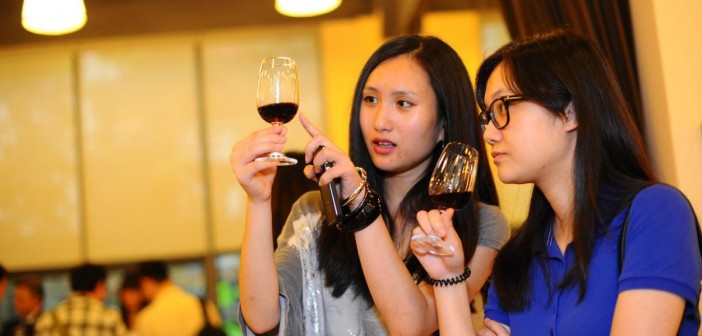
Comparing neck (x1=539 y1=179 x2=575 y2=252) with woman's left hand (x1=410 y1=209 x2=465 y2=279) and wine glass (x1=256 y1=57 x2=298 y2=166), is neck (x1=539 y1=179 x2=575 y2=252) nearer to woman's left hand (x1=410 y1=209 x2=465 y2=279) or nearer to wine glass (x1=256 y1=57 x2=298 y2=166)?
woman's left hand (x1=410 y1=209 x2=465 y2=279)

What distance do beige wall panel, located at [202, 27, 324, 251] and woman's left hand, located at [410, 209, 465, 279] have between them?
649 centimetres

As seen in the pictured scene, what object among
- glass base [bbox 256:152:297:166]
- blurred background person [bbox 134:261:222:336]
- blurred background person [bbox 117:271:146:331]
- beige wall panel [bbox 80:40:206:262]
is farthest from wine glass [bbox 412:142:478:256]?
beige wall panel [bbox 80:40:206:262]

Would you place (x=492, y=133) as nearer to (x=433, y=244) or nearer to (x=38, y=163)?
(x=433, y=244)

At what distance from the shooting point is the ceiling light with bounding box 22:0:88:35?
5.07 metres

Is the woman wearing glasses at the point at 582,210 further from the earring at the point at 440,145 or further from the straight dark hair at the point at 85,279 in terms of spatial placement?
the straight dark hair at the point at 85,279

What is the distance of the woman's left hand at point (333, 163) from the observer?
2.02m

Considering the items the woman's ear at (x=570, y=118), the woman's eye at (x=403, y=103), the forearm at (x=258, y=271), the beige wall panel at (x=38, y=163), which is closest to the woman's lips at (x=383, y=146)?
the woman's eye at (x=403, y=103)

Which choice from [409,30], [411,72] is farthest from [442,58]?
[409,30]

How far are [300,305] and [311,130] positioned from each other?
49 centimetres

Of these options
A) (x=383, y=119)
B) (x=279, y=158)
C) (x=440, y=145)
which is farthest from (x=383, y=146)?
(x=279, y=158)

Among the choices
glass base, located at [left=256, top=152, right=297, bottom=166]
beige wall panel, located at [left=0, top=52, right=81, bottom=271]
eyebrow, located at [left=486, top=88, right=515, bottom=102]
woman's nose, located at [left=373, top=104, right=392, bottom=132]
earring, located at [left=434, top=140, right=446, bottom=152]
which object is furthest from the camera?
beige wall panel, located at [left=0, top=52, right=81, bottom=271]

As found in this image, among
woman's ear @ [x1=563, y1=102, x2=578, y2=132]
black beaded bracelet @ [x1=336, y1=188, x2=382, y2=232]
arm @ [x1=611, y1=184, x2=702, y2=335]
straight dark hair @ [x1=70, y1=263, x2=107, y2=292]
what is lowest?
straight dark hair @ [x1=70, y1=263, x2=107, y2=292]

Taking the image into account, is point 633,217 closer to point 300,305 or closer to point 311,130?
point 311,130

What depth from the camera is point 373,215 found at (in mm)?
2061
